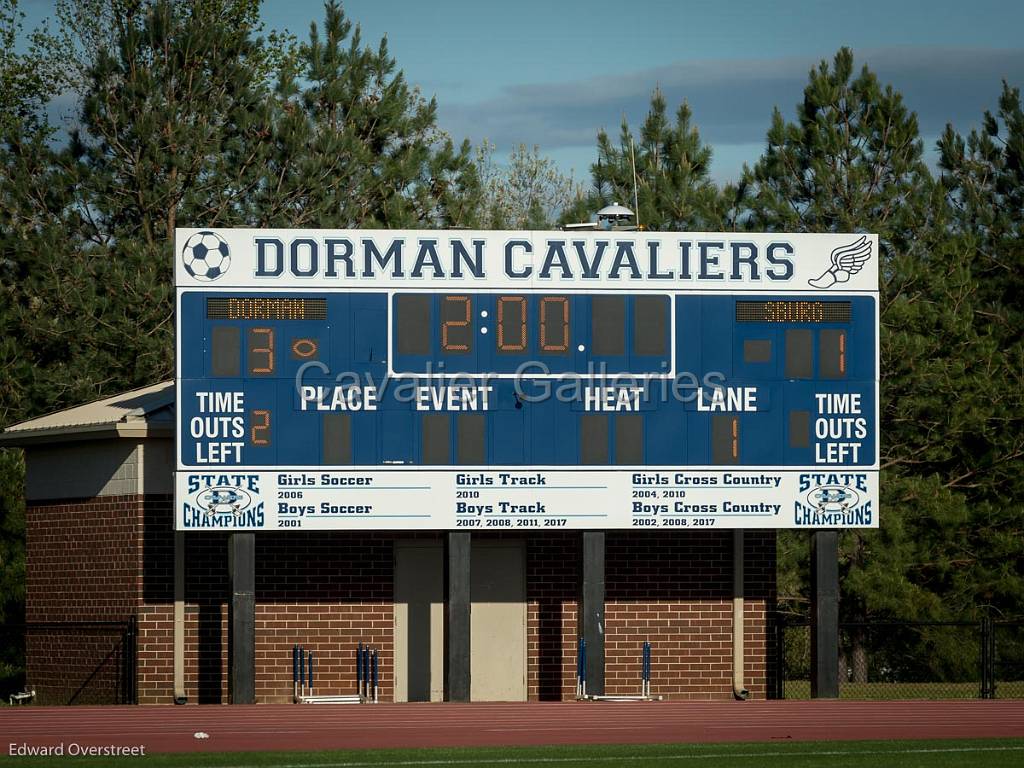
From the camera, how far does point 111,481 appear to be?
90.2ft

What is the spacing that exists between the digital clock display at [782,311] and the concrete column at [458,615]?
16.0 ft

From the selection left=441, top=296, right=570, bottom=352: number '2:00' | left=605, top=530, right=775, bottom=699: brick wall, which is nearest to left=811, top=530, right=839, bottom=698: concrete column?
left=605, top=530, right=775, bottom=699: brick wall

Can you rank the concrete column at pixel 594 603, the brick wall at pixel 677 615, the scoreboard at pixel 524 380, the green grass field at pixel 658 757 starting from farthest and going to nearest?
1. the brick wall at pixel 677 615
2. the concrete column at pixel 594 603
3. the scoreboard at pixel 524 380
4. the green grass field at pixel 658 757

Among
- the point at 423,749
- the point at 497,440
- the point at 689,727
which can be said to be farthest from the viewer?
the point at 497,440

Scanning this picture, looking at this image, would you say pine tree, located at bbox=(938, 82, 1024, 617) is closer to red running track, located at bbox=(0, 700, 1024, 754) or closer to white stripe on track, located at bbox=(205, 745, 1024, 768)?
red running track, located at bbox=(0, 700, 1024, 754)

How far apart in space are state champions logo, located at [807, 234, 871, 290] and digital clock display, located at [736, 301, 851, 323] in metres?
0.30

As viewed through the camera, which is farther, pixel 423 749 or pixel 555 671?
pixel 555 671

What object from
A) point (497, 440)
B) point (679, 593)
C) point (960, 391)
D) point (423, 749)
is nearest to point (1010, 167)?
point (960, 391)

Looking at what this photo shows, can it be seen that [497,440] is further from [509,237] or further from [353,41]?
[353,41]

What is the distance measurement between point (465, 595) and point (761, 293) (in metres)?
5.85

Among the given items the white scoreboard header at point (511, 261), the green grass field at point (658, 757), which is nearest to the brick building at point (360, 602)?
the white scoreboard header at point (511, 261)

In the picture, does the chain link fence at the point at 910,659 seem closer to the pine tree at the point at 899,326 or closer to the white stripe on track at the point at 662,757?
the pine tree at the point at 899,326

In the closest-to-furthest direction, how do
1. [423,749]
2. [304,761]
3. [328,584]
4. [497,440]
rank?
[304,761] → [423,749] → [497,440] → [328,584]

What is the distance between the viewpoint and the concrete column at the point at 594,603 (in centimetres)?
2502
